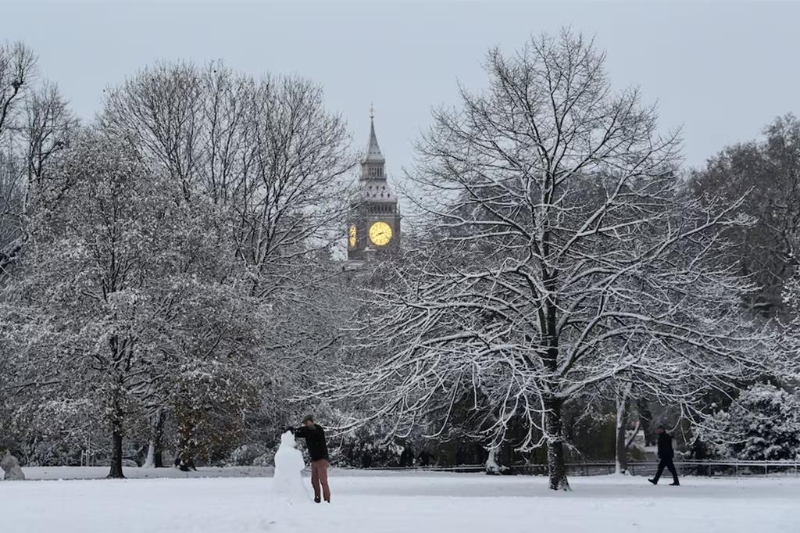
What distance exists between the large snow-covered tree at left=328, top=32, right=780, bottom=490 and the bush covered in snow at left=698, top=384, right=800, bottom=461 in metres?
12.5

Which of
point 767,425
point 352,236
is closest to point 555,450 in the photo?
point 767,425

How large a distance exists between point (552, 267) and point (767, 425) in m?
17.4

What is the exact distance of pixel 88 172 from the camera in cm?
3141

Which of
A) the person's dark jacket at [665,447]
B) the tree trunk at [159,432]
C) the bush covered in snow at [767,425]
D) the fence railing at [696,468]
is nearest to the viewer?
the person's dark jacket at [665,447]

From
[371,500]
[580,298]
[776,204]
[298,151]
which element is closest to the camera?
[371,500]

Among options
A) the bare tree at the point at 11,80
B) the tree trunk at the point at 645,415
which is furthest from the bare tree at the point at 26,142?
the tree trunk at the point at 645,415

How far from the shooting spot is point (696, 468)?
3925 centimetres

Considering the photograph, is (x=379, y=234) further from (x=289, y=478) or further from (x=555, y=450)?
(x=289, y=478)

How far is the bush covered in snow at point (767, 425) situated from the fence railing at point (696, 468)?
574 mm

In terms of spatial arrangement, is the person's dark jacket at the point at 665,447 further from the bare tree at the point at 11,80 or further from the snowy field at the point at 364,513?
the bare tree at the point at 11,80

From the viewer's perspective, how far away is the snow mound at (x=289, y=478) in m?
17.1

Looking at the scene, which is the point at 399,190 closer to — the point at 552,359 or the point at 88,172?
the point at 552,359

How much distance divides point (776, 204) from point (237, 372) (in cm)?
3344

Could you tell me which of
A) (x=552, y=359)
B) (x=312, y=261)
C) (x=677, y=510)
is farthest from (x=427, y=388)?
(x=312, y=261)
